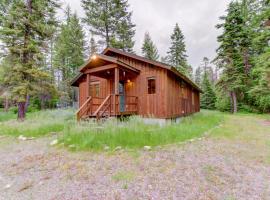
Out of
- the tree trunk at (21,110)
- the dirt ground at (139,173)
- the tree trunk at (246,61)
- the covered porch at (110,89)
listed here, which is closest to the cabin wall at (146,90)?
the covered porch at (110,89)

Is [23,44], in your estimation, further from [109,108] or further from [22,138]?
[109,108]

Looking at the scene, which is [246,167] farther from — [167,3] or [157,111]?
[167,3]

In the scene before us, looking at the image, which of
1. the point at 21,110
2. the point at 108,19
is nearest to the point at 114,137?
the point at 21,110

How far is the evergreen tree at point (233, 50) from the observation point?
18.9 m

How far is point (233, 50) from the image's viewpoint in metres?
19.2

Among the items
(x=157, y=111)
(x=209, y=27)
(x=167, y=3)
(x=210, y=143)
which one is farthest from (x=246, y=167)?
(x=209, y=27)

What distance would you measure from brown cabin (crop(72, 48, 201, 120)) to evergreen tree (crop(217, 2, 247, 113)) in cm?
1098

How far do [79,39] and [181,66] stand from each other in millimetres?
17104

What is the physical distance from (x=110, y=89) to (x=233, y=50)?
16305 millimetres

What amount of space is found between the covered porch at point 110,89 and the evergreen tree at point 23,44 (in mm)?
3821

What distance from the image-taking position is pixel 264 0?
11.0 metres

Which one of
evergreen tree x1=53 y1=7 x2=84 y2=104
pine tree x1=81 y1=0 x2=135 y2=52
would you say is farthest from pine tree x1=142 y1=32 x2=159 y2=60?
evergreen tree x1=53 y1=7 x2=84 y2=104

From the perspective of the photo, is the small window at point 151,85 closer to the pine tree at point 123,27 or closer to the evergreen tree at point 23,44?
the evergreen tree at point 23,44

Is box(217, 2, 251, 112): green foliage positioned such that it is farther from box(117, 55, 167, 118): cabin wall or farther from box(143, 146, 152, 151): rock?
box(143, 146, 152, 151): rock
